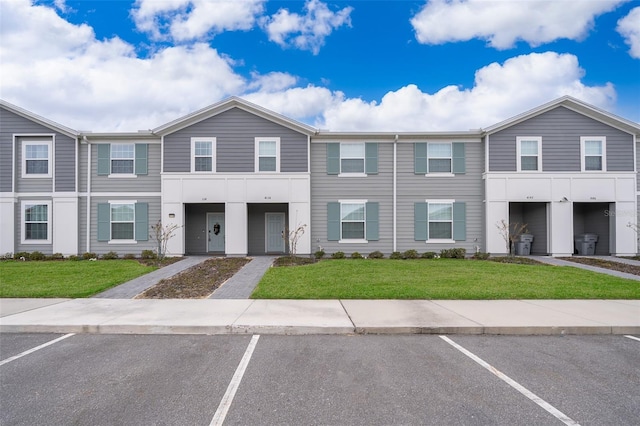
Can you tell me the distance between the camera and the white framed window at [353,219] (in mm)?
15828

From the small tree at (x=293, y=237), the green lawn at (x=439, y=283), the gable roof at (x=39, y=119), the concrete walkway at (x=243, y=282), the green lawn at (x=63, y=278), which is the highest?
the gable roof at (x=39, y=119)

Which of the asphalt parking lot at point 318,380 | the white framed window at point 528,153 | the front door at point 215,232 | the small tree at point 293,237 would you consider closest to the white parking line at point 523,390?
the asphalt parking lot at point 318,380

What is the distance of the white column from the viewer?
15195 mm

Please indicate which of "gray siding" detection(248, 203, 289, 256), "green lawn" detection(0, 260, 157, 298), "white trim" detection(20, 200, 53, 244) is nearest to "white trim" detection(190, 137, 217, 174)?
"gray siding" detection(248, 203, 289, 256)

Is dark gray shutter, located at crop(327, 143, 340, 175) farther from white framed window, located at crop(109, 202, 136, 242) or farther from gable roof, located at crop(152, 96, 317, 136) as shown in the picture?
white framed window, located at crop(109, 202, 136, 242)

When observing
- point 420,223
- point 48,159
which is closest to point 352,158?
point 420,223

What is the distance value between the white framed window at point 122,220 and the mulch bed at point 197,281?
4.96 m

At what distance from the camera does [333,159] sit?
623 inches

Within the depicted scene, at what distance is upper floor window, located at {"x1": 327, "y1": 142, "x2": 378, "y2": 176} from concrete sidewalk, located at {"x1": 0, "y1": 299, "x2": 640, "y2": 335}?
928cm

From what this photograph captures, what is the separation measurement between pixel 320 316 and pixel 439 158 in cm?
1217

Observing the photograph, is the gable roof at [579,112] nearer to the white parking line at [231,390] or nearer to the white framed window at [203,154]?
the white framed window at [203,154]

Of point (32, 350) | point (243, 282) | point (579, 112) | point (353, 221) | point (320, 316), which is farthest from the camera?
point (353, 221)

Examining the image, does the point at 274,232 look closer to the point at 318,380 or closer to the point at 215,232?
the point at 215,232

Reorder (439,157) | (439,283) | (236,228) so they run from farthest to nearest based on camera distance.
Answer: (439,157), (236,228), (439,283)
